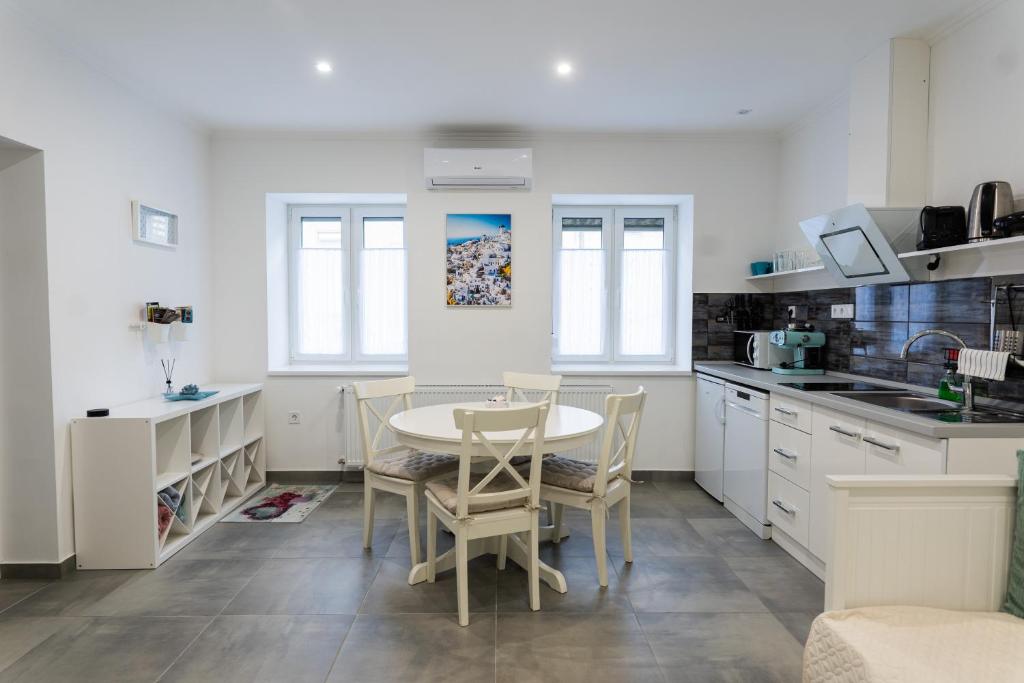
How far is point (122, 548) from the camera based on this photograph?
2.75 m

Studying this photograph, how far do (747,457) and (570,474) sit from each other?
52.0 inches

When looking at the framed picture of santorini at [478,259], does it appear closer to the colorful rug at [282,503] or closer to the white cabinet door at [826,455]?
the colorful rug at [282,503]

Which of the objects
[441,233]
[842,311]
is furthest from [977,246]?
[441,233]

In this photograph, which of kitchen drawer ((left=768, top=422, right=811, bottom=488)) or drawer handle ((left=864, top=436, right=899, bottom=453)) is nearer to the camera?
drawer handle ((left=864, top=436, right=899, bottom=453))

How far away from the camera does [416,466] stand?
289cm

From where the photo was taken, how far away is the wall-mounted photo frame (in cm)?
317

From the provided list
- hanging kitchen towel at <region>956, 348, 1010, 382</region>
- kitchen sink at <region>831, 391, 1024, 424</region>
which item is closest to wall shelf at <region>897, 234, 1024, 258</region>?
hanging kitchen towel at <region>956, 348, 1010, 382</region>

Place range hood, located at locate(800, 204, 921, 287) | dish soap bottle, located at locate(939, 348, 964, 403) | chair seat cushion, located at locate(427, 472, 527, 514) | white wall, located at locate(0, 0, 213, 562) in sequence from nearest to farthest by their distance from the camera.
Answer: chair seat cushion, located at locate(427, 472, 527, 514), dish soap bottle, located at locate(939, 348, 964, 403), white wall, located at locate(0, 0, 213, 562), range hood, located at locate(800, 204, 921, 287)

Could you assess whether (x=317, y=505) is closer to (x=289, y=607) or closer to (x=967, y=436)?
(x=289, y=607)

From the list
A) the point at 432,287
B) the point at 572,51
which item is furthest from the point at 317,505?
the point at 572,51

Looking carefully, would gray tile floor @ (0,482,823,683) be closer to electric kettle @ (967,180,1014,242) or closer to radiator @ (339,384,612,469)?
radiator @ (339,384,612,469)

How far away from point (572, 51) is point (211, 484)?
3.38 metres

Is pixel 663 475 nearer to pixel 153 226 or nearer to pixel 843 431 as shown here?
pixel 843 431

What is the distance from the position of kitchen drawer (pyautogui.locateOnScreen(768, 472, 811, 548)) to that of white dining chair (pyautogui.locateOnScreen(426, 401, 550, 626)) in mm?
1411
